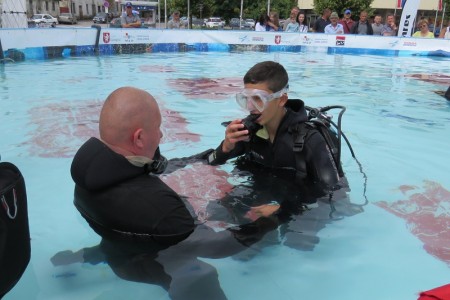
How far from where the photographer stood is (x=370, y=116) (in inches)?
278

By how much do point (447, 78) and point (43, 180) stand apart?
428 inches

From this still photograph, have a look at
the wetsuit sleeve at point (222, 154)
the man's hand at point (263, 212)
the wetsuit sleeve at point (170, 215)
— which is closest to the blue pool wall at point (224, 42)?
the wetsuit sleeve at point (222, 154)

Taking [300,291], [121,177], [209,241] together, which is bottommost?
[300,291]

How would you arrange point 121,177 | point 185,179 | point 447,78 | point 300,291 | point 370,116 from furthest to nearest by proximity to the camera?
point 447,78 → point 370,116 → point 185,179 → point 300,291 → point 121,177

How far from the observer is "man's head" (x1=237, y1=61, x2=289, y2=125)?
298cm

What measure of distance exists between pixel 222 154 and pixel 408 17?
54.2 feet

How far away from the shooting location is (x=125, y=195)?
2055 mm

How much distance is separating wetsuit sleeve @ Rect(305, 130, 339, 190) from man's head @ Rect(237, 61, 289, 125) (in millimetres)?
370

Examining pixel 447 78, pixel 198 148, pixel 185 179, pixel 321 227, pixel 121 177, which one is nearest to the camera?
pixel 121 177

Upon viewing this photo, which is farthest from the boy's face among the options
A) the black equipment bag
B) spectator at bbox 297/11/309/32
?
spectator at bbox 297/11/309/32

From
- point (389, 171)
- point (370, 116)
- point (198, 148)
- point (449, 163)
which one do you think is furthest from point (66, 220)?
point (370, 116)

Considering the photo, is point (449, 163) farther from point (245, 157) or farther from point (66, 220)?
point (66, 220)

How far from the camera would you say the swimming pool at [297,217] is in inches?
102

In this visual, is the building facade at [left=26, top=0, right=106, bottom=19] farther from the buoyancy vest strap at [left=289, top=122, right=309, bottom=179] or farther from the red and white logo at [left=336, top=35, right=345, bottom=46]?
the buoyancy vest strap at [left=289, top=122, right=309, bottom=179]
